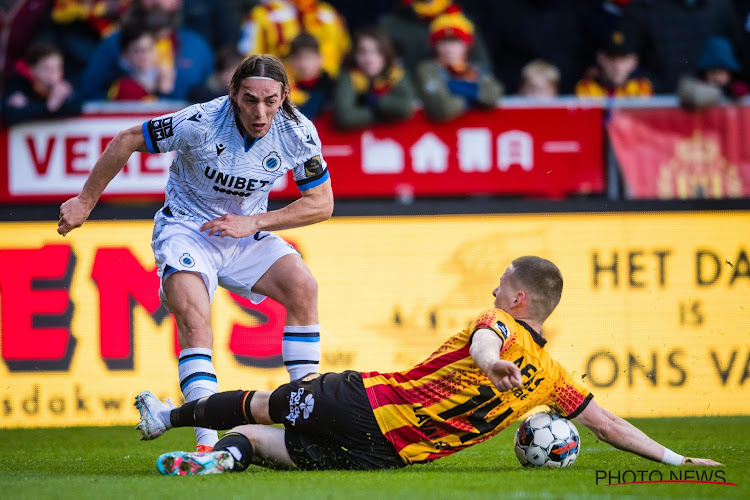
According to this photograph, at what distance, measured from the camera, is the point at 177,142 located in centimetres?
625

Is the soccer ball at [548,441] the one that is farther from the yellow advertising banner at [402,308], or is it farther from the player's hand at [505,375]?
the yellow advertising banner at [402,308]

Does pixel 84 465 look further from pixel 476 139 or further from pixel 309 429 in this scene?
pixel 476 139

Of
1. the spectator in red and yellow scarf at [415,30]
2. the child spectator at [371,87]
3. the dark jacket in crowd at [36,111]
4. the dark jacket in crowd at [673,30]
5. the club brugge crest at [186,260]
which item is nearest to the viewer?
the club brugge crest at [186,260]

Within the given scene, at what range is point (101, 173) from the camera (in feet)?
20.5

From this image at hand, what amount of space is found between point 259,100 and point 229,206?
81cm

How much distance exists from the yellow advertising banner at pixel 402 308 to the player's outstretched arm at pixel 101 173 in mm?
2933

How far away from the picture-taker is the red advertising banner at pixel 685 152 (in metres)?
9.94

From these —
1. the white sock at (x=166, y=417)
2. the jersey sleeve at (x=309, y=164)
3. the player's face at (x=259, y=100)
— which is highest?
the player's face at (x=259, y=100)

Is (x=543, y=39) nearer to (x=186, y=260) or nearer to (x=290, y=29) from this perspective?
(x=290, y=29)

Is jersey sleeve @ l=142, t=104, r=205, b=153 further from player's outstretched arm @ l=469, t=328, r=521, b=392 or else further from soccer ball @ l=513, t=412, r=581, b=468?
soccer ball @ l=513, t=412, r=581, b=468

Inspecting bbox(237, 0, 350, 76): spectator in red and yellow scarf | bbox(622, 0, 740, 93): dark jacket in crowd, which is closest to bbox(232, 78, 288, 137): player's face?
bbox(237, 0, 350, 76): spectator in red and yellow scarf

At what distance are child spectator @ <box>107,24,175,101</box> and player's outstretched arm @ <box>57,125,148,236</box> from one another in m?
4.10

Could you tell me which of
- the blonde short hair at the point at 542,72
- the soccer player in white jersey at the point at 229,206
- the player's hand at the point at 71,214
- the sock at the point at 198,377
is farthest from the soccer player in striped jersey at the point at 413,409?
the blonde short hair at the point at 542,72

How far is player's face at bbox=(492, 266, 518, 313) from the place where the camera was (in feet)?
17.9
